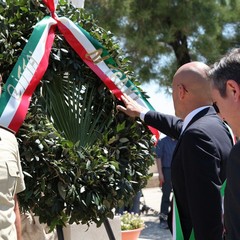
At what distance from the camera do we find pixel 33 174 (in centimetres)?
298

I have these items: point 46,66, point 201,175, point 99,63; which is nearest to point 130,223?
point 99,63

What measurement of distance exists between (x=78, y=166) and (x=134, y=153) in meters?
0.50

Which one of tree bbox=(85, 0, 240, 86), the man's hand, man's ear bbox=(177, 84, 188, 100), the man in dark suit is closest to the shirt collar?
man's ear bbox=(177, 84, 188, 100)

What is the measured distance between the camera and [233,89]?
1.84 metres

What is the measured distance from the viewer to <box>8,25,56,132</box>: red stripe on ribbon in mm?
2943

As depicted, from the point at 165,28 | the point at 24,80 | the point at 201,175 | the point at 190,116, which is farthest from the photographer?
the point at 165,28

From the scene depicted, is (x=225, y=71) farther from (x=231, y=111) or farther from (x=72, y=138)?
(x=72, y=138)

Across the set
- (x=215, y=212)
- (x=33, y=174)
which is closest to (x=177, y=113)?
(x=215, y=212)

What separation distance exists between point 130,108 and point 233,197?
5.85ft

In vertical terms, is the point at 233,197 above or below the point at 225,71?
below

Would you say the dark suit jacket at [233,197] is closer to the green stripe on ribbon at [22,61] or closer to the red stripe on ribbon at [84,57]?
the green stripe on ribbon at [22,61]

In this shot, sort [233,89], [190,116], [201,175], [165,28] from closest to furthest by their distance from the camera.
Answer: [233,89] < [201,175] < [190,116] < [165,28]

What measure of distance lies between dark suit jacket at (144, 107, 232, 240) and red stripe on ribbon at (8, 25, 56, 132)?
876 millimetres

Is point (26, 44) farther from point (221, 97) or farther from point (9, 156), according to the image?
point (221, 97)
